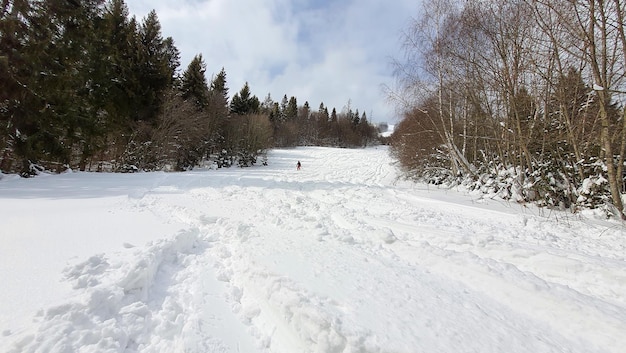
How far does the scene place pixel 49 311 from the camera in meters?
2.14

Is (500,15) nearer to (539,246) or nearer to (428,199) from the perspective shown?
(428,199)

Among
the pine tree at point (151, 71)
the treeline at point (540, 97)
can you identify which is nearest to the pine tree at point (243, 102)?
the pine tree at point (151, 71)

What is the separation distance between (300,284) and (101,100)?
1824cm

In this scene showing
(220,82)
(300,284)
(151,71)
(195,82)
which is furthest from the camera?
(220,82)

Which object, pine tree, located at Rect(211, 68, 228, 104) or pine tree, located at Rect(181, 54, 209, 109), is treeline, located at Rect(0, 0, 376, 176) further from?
pine tree, located at Rect(211, 68, 228, 104)

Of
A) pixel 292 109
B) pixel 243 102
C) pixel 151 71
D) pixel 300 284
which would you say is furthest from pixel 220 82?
pixel 300 284

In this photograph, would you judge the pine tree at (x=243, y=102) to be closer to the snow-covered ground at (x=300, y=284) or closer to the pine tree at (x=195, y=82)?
the pine tree at (x=195, y=82)

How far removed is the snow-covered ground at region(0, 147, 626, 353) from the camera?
2.19 metres

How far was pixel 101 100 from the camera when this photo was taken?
50.7 feet

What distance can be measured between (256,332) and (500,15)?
10305 millimetres

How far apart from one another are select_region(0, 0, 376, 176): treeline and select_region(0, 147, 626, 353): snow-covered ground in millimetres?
6836

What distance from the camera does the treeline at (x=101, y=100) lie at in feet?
32.9

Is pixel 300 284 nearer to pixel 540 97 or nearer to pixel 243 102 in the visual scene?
pixel 540 97

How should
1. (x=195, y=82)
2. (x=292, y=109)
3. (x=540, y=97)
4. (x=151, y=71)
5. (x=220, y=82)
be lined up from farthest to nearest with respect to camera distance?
(x=292, y=109)
(x=220, y=82)
(x=195, y=82)
(x=151, y=71)
(x=540, y=97)
